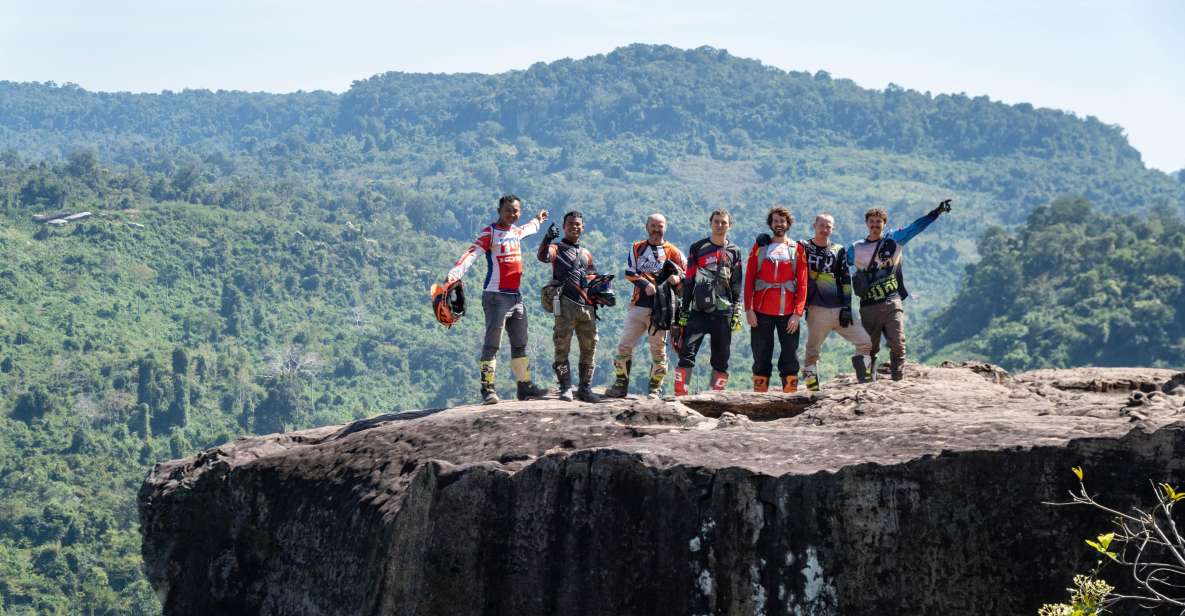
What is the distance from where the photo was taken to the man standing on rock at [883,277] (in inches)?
516

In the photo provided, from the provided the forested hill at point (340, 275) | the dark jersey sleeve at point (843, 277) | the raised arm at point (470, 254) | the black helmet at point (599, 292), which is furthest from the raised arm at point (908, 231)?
Result: the forested hill at point (340, 275)

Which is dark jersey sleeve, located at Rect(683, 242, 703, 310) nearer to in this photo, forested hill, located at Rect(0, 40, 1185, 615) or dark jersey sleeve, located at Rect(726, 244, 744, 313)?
dark jersey sleeve, located at Rect(726, 244, 744, 313)

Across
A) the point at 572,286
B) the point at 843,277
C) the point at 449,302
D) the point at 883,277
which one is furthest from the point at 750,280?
the point at 449,302

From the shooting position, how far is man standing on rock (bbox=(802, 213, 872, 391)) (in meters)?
13.3

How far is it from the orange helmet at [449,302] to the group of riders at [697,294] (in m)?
0.01

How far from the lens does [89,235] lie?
9362cm

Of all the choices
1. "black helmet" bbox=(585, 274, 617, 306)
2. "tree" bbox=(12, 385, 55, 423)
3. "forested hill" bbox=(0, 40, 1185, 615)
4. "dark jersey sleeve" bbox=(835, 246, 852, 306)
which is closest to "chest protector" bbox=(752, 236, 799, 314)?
"dark jersey sleeve" bbox=(835, 246, 852, 306)

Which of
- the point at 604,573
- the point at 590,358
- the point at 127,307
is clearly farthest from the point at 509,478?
the point at 127,307

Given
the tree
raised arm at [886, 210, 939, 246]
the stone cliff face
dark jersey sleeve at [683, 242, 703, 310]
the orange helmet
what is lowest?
the tree

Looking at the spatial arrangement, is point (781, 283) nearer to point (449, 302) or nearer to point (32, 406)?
point (449, 302)

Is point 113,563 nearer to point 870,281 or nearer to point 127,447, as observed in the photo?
point 127,447

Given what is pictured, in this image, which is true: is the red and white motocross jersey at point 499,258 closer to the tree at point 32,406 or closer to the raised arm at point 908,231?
the raised arm at point 908,231

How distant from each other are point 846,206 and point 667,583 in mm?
154206

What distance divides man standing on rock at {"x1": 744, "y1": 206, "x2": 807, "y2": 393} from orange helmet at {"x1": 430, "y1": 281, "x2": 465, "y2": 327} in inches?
86.1
